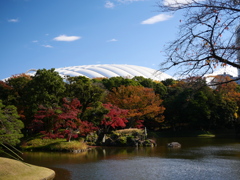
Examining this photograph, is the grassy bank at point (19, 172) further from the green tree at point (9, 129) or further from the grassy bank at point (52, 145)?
the grassy bank at point (52, 145)

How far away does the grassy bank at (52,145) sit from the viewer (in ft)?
59.6

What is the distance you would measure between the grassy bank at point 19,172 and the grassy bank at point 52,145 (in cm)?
778

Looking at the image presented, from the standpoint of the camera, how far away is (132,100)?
2792 centimetres

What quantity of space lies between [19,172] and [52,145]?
30.5 feet

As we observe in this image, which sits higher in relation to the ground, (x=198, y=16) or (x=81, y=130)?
(x=198, y=16)

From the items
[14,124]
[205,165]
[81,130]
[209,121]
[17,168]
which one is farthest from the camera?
[209,121]

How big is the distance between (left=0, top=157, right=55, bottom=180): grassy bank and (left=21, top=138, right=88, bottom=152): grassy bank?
7.78 metres

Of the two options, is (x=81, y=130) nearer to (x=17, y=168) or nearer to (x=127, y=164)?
(x=127, y=164)

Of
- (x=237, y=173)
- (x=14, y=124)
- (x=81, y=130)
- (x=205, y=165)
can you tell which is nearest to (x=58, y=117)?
(x=81, y=130)

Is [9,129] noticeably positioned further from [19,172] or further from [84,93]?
[84,93]

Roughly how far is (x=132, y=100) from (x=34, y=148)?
11.9 metres

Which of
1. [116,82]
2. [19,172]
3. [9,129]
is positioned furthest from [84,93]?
[116,82]

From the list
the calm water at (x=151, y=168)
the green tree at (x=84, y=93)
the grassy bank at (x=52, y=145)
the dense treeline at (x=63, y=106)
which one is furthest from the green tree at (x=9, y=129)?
the green tree at (x=84, y=93)

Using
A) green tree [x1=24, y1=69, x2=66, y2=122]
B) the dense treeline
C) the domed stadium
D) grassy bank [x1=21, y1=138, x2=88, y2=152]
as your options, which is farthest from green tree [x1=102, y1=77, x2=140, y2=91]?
the domed stadium
